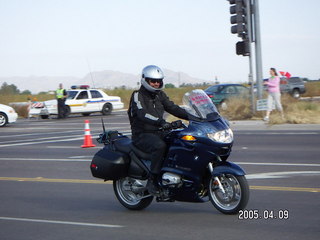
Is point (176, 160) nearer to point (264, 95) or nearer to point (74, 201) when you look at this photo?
point (74, 201)

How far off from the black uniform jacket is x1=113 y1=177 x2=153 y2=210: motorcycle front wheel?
2.44 feet

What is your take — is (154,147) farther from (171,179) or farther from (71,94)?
(71,94)

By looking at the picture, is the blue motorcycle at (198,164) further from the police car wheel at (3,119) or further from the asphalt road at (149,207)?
the police car wheel at (3,119)

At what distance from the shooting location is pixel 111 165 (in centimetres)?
816

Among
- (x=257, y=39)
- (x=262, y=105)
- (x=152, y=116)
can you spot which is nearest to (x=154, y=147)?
(x=152, y=116)

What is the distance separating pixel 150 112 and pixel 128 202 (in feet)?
4.50

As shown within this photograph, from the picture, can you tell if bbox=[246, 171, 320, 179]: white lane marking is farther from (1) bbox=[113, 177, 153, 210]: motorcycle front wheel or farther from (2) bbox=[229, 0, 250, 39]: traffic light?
(2) bbox=[229, 0, 250, 39]: traffic light

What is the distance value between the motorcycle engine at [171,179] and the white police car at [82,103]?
89.9ft

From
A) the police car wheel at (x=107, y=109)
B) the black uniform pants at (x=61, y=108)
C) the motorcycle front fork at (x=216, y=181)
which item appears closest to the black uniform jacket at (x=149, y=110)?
the motorcycle front fork at (x=216, y=181)

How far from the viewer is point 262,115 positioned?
24.1 m

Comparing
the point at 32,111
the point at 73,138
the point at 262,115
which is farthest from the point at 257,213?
the point at 32,111

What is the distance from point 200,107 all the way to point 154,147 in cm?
74

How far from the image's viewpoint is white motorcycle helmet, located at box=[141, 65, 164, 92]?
7.77 meters
